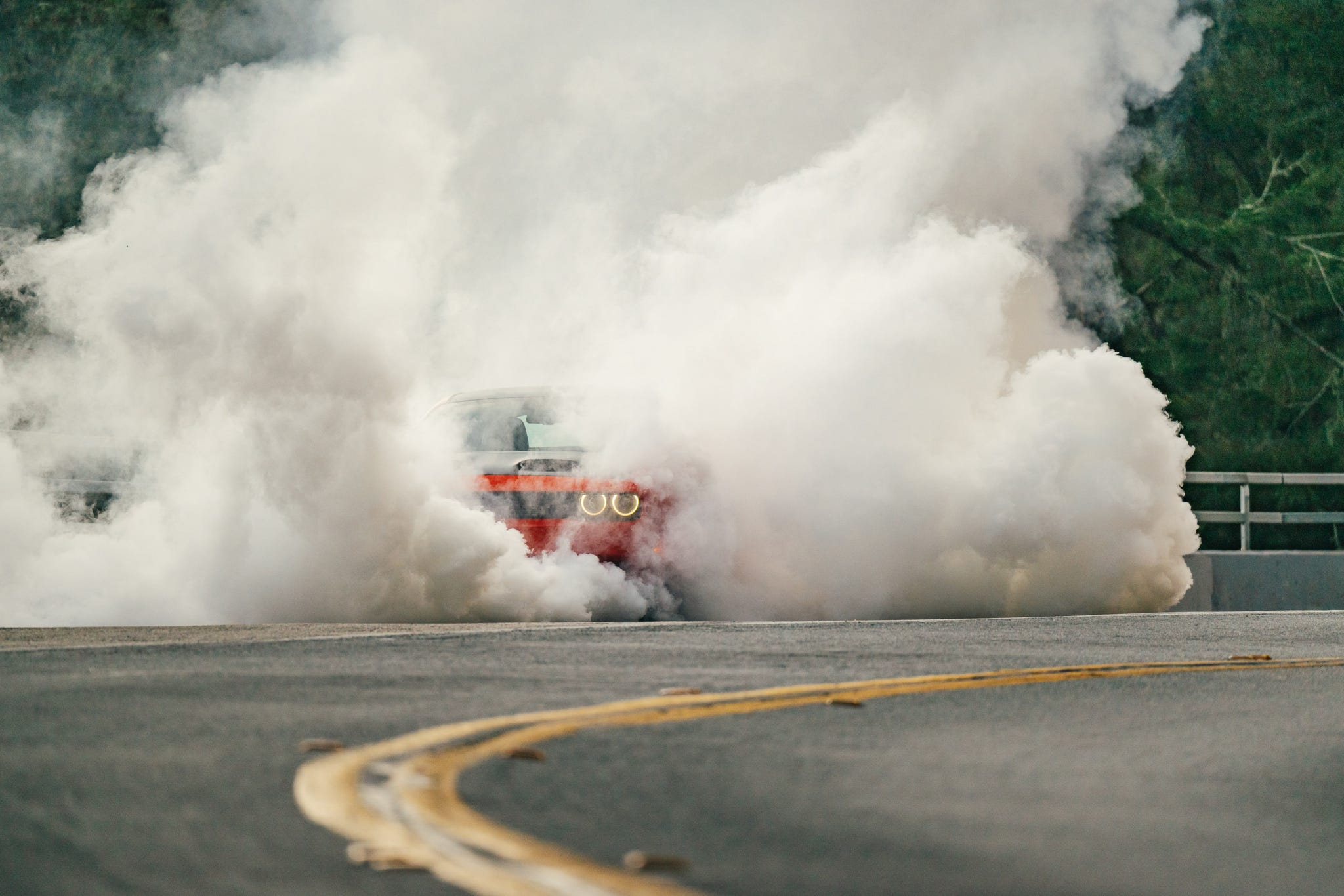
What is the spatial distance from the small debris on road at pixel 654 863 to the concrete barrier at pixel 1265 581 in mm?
13492

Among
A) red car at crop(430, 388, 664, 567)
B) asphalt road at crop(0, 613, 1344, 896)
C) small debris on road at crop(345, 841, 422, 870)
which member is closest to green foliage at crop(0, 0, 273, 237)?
red car at crop(430, 388, 664, 567)

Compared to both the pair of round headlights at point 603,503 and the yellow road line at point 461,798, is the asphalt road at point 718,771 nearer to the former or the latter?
the yellow road line at point 461,798

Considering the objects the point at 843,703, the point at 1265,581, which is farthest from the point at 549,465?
the point at 1265,581

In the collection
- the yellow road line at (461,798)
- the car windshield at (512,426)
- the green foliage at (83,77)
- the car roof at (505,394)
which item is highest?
the green foliage at (83,77)

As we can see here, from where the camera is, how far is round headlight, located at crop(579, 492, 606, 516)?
13570 millimetres

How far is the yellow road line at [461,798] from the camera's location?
433cm

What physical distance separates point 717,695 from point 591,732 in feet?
4.23

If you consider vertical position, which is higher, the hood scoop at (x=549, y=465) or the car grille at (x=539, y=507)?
the hood scoop at (x=549, y=465)

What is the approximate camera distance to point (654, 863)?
4512mm

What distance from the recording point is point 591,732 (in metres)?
6.72

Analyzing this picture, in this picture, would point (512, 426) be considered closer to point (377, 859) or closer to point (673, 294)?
point (673, 294)

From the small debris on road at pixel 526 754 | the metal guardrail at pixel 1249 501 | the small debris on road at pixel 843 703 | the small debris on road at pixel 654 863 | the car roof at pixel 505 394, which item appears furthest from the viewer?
the metal guardrail at pixel 1249 501

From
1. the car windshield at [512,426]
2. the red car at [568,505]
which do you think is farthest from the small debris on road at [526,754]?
the car windshield at [512,426]

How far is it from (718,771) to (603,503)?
25.1ft
